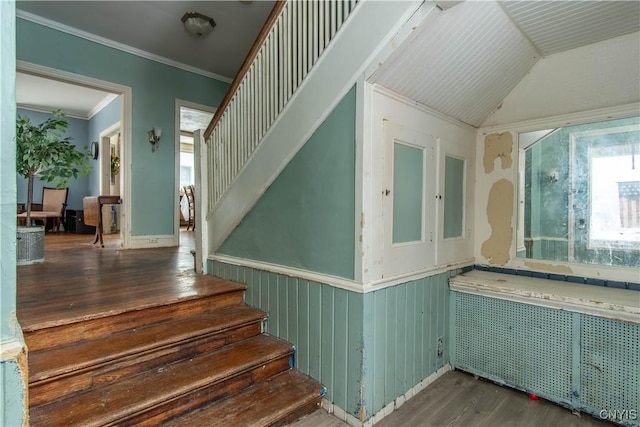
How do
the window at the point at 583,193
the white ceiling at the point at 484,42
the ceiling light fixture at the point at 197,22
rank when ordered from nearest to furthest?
the white ceiling at the point at 484,42
the window at the point at 583,193
the ceiling light fixture at the point at 197,22

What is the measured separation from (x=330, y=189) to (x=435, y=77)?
85 cm

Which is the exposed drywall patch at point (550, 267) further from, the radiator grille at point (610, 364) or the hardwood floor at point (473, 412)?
the hardwood floor at point (473, 412)

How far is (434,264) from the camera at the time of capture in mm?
2135

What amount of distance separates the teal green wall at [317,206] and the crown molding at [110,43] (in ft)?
11.3

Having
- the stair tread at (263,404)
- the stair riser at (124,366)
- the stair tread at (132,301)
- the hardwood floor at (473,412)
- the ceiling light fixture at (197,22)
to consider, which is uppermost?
the ceiling light fixture at (197,22)

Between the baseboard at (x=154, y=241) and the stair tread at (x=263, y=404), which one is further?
the baseboard at (x=154, y=241)

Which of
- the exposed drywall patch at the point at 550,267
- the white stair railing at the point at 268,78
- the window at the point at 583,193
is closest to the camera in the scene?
the white stair railing at the point at 268,78

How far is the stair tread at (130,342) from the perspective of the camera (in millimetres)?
Answer: 1433

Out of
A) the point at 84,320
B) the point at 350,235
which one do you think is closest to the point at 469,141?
the point at 350,235

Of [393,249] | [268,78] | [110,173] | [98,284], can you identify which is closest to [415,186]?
[393,249]

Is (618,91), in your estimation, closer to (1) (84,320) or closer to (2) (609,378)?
(2) (609,378)

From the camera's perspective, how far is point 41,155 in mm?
3184

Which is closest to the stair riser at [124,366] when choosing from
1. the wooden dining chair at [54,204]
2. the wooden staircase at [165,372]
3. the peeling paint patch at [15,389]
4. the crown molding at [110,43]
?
the wooden staircase at [165,372]

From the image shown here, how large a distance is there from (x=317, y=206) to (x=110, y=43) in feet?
12.9
